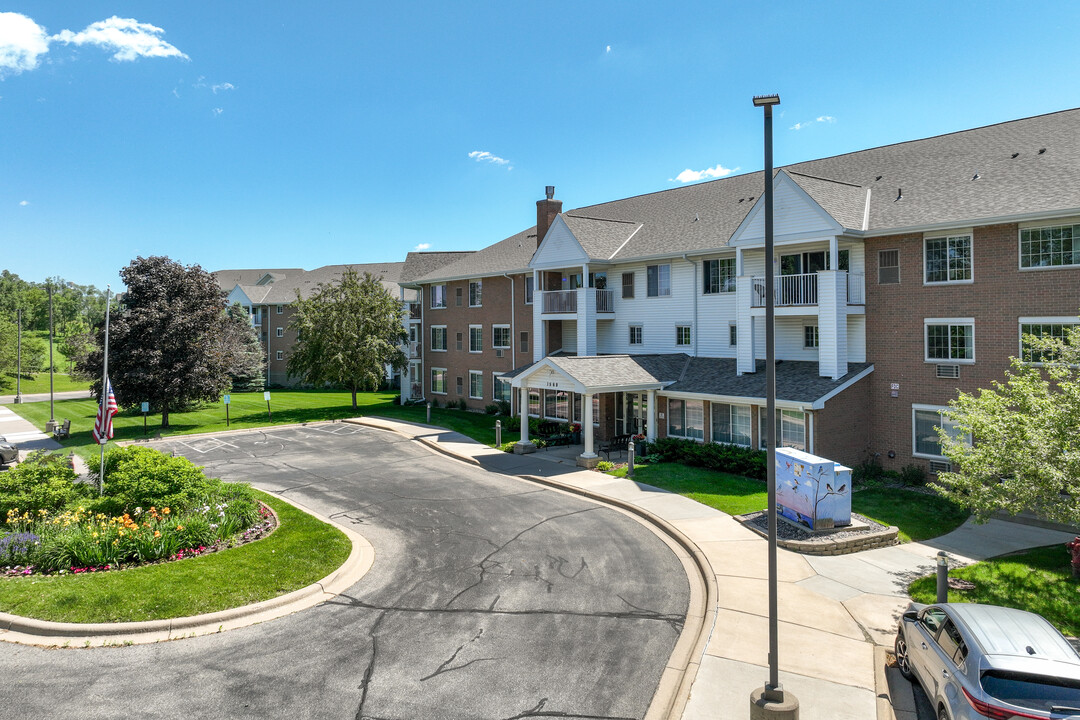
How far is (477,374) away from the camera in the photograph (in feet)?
135

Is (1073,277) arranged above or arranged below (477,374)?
above

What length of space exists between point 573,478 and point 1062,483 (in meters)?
13.9

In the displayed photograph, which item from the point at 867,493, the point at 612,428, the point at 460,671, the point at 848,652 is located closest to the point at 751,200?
the point at 612,428

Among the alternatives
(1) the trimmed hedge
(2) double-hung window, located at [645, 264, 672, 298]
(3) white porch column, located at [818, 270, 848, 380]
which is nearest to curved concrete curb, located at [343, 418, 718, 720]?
(1) the trimmed hedge

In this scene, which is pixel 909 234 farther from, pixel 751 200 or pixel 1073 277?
pixel 751 200

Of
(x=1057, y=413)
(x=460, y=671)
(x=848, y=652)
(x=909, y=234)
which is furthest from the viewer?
(x=909, y=234)

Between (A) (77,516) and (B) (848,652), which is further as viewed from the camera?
(A) (77,516)

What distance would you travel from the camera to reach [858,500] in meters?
19.8

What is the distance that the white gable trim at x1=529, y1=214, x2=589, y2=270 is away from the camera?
31.8m

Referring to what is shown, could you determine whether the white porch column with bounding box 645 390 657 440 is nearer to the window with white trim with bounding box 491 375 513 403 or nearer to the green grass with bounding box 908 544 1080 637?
the window with white trim with bounding box 491 375 513 403

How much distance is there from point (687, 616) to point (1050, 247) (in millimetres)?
16723

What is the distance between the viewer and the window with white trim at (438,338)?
44.0 meters

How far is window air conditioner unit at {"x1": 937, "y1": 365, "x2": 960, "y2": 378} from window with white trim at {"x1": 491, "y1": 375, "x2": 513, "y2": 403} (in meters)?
21.8

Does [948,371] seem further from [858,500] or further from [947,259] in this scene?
[858,500]
